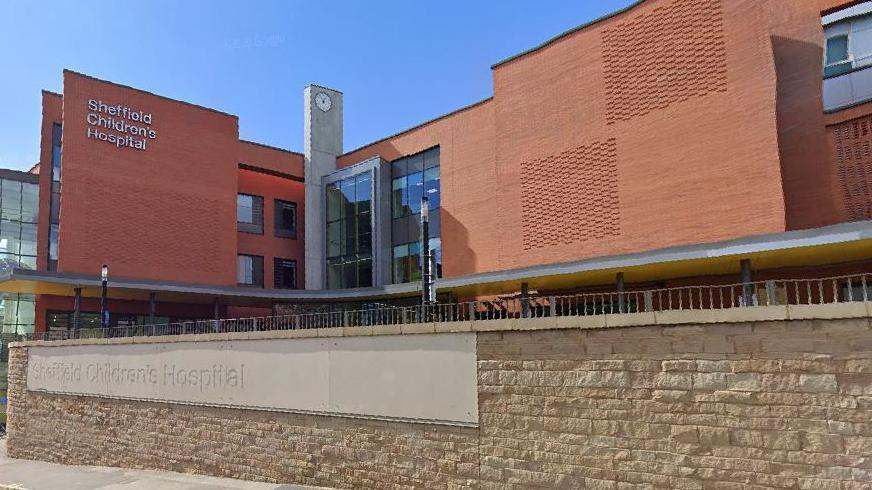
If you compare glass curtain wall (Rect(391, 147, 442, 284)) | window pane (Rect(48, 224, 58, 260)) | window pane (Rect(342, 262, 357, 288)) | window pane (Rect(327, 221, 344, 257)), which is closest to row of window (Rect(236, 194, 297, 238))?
window pane (Rect(327, 221, 344, 257))

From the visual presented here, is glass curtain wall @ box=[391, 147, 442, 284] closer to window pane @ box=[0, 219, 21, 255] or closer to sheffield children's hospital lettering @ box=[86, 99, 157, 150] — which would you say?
sheffield children's hospital lettering @ box=[86, 99, 157, 150]

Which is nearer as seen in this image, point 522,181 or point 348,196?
point 522,181

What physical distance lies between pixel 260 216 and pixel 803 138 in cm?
2903

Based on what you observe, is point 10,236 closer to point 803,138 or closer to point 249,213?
→ point 249,213

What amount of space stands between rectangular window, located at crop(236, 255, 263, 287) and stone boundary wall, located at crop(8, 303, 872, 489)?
74.0 feet

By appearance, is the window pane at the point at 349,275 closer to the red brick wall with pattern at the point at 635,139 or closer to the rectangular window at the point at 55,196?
the red brick wall with pattern at the point at 635,139

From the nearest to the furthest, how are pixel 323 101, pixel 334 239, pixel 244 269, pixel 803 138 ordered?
1. pixel 803 138
2. pixel 244 269
3. pixel 334 239
4. pixel 323 101

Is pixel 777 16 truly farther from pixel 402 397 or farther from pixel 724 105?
pixel 402 397


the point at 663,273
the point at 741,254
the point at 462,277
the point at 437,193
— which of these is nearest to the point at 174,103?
the point at 437,193

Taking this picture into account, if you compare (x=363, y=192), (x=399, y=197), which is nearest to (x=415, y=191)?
(x=399, y=197)

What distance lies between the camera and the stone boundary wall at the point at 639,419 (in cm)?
876

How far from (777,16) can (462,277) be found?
14062 mm

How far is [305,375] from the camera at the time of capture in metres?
15.2

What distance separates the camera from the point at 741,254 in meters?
17.2
